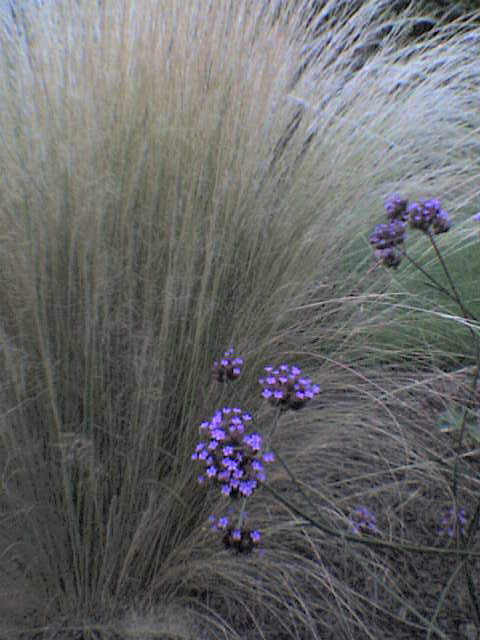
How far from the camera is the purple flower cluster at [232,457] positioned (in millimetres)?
979

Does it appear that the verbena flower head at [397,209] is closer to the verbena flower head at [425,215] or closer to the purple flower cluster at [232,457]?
the verbena flower head at [425,215]

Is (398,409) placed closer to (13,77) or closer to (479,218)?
(479,218)

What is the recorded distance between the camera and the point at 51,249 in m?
1.35

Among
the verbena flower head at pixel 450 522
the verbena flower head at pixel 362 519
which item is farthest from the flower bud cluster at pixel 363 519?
the verbena flower head at pixel 450 522

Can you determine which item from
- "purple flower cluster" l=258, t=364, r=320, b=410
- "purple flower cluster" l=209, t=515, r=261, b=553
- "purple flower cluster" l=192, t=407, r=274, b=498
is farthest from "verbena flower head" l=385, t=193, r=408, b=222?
"purple flower cluster" l=209, t=515, r=261, b=553

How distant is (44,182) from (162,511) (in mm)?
673

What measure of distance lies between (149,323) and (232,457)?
1.29 ft

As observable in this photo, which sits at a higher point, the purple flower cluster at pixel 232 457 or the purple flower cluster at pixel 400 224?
the purple flower cluster at pixel 400 224

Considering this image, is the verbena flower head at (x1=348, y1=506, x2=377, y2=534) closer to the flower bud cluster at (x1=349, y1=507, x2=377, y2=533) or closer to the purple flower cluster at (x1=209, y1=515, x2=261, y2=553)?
the flower bud cluster at (x1=349, y1=507, x2=377, y2=533)

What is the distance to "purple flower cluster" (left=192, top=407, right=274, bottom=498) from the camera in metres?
0.98

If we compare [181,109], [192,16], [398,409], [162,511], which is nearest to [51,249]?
[181,109]

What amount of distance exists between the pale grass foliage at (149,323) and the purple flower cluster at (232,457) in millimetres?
257

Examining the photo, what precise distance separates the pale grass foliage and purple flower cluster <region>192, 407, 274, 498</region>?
0.84 ft

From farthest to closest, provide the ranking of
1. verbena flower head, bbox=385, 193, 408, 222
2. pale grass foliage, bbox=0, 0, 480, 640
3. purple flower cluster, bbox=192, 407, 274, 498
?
verbena flower head, bbox=385, 193, 408, 222 → pale grass foliage, bbox=0, 0, 480, 640 → purple flower cluster, bbox=192, 407, 274, 498
